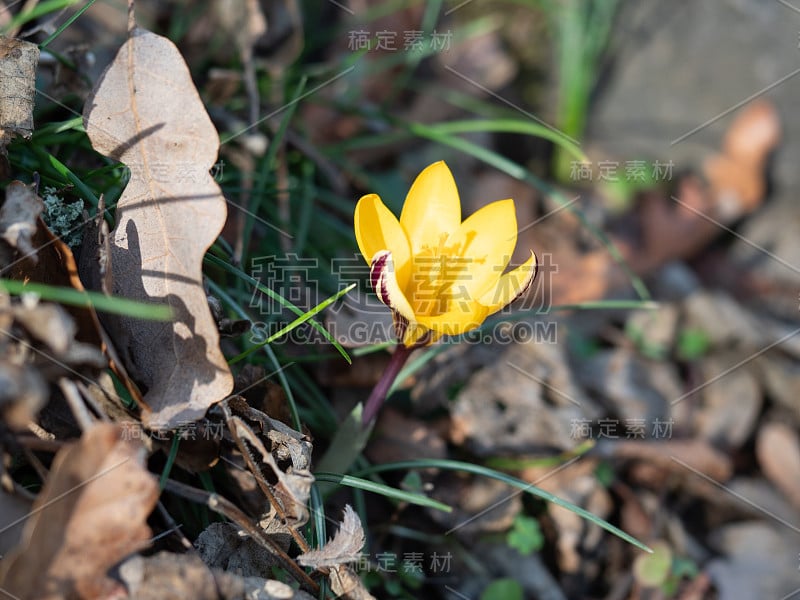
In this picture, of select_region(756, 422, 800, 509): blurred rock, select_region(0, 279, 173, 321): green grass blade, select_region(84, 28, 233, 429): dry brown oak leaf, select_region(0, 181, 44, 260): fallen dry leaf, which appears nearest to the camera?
select_region(0, 279, 173, 321): green grass blade

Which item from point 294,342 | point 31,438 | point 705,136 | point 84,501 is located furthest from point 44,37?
point 705,136

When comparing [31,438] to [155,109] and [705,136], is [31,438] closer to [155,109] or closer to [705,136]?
[155,109]

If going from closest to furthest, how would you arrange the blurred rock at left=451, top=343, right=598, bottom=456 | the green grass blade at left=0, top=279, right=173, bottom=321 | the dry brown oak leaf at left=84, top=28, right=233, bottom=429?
the green grass blade at left=0, top=279, right=173, bottom=321 → the dry brown oak leaf at left=84, top=28, right=233, bottom=429 → the blurred rock at left=451, top=343, right=598, bottom=456

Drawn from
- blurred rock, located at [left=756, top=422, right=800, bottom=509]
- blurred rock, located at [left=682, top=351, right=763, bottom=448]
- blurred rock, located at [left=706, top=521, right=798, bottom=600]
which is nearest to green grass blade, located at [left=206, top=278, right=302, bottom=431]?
blurred rock, located at [left=706, top=521, right=798, bottom=600]

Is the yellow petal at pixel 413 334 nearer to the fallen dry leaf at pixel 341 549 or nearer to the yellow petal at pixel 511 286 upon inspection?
the yellow petal at pixel 511 286

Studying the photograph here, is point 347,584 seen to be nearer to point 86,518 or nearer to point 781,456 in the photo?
point 86,518

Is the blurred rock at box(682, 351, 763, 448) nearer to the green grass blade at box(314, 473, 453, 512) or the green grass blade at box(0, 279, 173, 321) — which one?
the green grass blade at box(314, 473, 453, 512)
